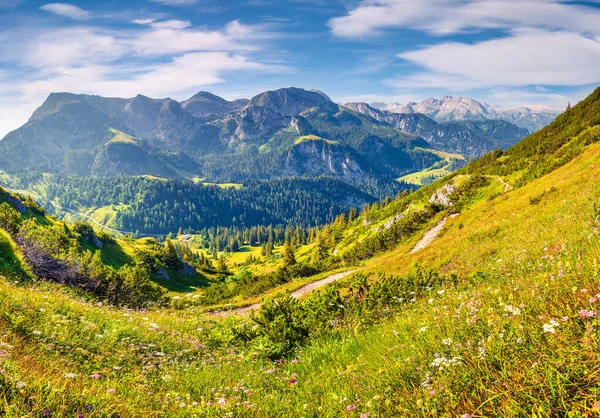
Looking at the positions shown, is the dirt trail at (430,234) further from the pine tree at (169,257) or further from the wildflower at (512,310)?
the pine tree at (169,257)

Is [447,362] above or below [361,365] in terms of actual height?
above

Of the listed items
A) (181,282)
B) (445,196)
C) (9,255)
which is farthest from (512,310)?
(181,282)

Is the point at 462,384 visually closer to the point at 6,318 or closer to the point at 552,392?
the point at 552,392

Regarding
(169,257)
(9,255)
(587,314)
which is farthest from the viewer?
(169,257)

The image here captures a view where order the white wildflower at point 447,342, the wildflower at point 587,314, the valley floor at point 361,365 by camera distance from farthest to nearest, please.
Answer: the white wildflower at point 447,342
the wildflower at point 587,314
the valley floor at point 361,365

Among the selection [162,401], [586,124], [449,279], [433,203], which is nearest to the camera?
[162,401]

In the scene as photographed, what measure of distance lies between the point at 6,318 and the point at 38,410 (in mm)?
4626

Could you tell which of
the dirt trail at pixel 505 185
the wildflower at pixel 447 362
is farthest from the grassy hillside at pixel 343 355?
the dirt trail at pixel 505 185

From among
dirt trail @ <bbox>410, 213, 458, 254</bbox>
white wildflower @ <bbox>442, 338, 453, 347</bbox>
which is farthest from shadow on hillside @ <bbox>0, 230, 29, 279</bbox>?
dirt trail @ <bbox>410, 213, 458, 254</bbox>

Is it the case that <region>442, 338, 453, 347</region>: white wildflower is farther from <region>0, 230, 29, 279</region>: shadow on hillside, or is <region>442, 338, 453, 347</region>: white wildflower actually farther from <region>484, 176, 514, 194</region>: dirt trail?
<region>484, 176, 514, 194</region>: dirt trail

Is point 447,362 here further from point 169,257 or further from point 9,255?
point 169,257

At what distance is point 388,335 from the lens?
5.56 meters

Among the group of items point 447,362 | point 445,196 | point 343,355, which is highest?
point 447,362

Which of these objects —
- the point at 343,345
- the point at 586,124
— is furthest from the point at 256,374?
the point at 586,124
